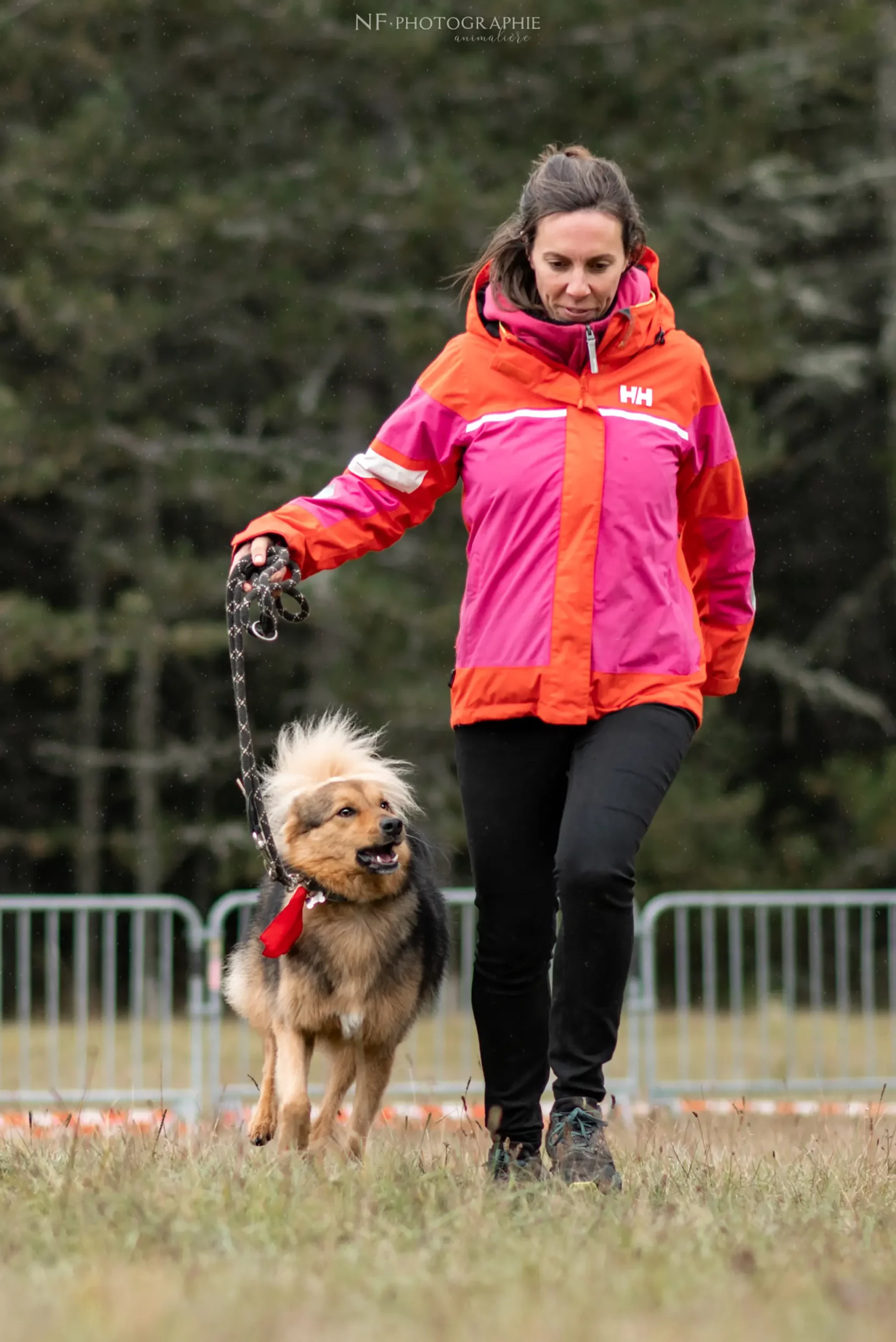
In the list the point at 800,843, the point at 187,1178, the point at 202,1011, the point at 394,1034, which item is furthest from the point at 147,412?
the point at 187,1178

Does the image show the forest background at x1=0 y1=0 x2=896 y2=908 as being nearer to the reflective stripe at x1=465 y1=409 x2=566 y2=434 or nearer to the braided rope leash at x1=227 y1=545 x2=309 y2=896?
the braided rope leash at x1=227 y1=545 x2=309 y2=896

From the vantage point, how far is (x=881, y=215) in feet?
63.6

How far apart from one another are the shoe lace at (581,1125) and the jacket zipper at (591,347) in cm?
162

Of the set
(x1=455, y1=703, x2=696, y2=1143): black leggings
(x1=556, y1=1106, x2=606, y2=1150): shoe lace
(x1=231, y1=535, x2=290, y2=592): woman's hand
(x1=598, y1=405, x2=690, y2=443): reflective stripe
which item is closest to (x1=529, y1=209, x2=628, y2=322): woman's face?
(x1=598, y1=405, x2=690, y2=443): reflective stripe

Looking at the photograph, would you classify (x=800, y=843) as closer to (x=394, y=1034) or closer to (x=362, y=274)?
(x=362, y=274)

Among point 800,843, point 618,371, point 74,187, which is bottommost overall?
point 800,843

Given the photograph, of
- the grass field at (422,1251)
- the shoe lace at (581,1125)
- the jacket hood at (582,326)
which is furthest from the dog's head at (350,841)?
the jacket hood at (582,326)

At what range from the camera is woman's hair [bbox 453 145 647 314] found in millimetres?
4309

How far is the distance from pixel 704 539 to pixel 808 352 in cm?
1407

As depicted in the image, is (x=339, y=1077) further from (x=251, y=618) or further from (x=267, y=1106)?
(x=251, y=618)

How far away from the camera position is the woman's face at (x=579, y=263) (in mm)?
4250

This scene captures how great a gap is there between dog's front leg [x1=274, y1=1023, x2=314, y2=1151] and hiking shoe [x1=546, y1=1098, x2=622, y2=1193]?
1140mm

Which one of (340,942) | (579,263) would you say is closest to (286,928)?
(340,942)

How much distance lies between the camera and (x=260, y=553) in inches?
165
